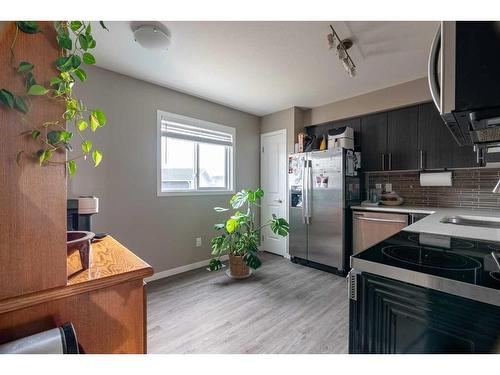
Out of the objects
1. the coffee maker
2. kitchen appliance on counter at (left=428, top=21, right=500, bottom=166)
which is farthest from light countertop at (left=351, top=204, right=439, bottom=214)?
the coffee maker

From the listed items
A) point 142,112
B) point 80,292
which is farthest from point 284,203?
point 80,292

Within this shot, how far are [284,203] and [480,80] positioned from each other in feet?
10.7

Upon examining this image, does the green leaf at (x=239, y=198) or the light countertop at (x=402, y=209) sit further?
the green leaf at (x=239, y=198)

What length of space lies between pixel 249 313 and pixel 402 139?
2.73m

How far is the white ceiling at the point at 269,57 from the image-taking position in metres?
1.86

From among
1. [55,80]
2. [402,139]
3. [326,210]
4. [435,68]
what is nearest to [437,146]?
[402,139]

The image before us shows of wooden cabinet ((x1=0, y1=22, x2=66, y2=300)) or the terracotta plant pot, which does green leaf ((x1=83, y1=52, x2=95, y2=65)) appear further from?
the terracotta plant pot

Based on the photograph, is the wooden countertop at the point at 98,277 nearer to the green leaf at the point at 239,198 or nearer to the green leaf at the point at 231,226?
the green leaf at the point at 231,226

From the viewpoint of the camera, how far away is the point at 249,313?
2105 mm

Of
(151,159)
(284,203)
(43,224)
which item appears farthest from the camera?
(284,203)

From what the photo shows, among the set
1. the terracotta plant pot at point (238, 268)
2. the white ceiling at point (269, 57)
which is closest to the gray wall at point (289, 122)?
the white ceiling at point (269, 57)

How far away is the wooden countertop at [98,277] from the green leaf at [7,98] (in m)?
0.56
